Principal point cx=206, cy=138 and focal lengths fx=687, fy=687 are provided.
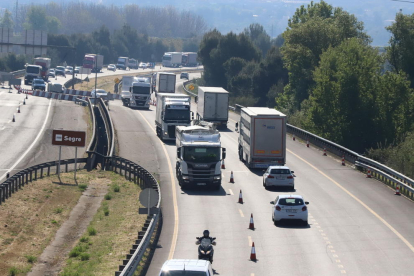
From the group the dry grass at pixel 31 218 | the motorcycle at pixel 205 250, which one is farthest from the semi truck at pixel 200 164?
the motorcycle at pixel 205 250

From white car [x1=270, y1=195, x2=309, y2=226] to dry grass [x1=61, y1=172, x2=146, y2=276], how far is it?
234 inches

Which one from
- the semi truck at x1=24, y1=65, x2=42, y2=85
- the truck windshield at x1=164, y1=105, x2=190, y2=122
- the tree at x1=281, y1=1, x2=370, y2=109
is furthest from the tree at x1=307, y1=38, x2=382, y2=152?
the semi truck at x1=24, y1=65, x2=42, y2=85

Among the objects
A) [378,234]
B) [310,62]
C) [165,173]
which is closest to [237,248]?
[378,234]

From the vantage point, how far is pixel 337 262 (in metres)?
23.3

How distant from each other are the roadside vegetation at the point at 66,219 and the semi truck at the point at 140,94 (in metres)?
36.0

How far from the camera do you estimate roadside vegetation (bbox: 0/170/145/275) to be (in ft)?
80.7

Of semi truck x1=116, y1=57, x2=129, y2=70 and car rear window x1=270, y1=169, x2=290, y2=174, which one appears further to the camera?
semi truck x1=116, y1=57, x2=129, y2=70

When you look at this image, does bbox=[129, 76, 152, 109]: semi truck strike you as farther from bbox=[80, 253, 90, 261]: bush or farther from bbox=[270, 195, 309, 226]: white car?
bbox=[80, 253, 90, 261]: bush

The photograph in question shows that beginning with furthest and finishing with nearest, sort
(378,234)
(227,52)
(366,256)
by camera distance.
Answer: (227,52) < (378,234) < (366,256)

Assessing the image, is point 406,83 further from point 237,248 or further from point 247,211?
point 237,248

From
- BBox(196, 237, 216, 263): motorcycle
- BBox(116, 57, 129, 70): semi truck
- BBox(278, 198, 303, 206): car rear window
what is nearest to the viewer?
BBox(196, 237, 216, 263): motorcycle

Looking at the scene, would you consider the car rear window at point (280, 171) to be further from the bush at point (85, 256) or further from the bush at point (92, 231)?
the bush at point (85, 256)

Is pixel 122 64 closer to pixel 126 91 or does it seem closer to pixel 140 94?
pixel 126 91

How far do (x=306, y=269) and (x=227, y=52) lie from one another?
108 metres
